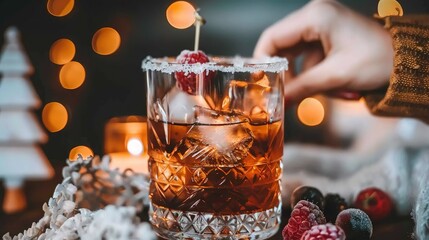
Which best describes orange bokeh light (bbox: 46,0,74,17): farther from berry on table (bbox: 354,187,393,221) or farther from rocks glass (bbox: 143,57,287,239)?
berry on table (bbox: 354,187,393,221)

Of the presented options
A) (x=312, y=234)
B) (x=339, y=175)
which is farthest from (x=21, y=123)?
(x=312, y=234)

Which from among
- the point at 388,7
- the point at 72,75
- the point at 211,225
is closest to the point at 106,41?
the point at 72,75

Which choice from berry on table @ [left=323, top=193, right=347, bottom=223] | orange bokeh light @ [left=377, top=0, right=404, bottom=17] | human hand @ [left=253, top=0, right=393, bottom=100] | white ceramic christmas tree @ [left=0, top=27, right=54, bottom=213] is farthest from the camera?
white ceramic christmas tree @ [left=0, top=27, right=54, bottom=213]

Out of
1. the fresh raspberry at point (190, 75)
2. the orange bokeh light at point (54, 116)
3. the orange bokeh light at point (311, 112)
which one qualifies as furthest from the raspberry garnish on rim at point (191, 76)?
the orange bokeh light at point (54, 116)

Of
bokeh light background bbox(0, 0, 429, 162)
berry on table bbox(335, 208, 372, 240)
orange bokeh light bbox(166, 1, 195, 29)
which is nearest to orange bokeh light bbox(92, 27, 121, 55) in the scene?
bokeh light background bbox(0, 0, 429, 162)

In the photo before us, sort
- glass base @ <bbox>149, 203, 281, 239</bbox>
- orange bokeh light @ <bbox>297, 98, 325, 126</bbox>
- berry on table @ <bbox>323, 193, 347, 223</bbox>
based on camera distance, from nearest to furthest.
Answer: glass base @ <bbox>149, 203, 281, 239</bbox>, berry on table @ <bbox>323, 193, 347, 223</bbox>, orange bokeh light @ <bbox>297, 98, 325, 126</bbox>

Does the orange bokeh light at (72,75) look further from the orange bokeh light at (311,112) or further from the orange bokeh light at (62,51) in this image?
the orange bokeh light at (311,112)

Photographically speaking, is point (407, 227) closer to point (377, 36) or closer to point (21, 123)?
point (377, 36)
